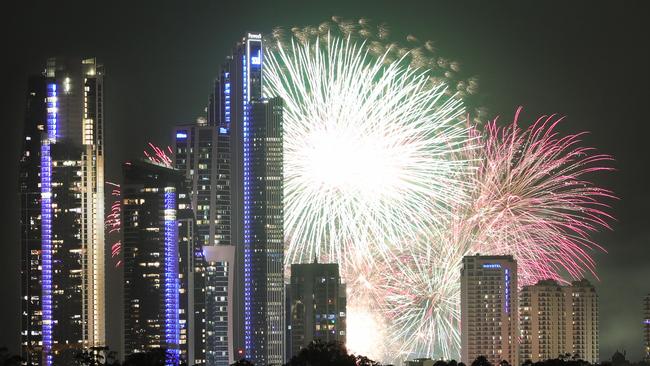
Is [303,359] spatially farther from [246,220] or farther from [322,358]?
[246,220]

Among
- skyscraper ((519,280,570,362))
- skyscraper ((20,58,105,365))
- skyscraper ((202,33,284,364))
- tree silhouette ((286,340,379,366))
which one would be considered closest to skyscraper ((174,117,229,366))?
skyscraper ((202,33,284,364))

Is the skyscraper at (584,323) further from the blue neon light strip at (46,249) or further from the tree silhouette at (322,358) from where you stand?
the blue neon light strip at (46,249)

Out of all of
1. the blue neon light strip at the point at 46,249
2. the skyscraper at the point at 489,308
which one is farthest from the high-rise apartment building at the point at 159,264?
the skyscraper at the point at 489,308

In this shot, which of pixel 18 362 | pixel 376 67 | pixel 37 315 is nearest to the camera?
pixel 18 362

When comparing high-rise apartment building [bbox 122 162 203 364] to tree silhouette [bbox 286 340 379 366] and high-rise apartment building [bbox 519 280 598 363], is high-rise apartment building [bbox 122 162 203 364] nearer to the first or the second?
high-rise apartment building [bbox 519 280 598 363]

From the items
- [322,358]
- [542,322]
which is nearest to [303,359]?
[322,358]

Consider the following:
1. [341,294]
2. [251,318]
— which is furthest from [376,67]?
[251,318]

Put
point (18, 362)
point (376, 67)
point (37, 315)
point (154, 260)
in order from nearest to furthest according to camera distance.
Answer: point (18, 362) → point (376, 67) → point (37, 315) → point (154, 260)

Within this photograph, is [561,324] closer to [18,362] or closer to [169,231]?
[169,231]
